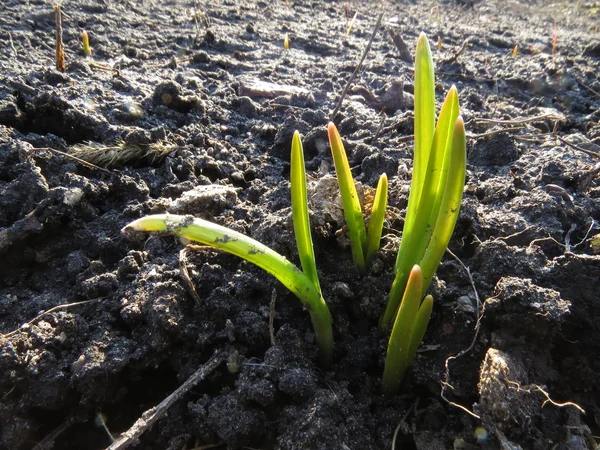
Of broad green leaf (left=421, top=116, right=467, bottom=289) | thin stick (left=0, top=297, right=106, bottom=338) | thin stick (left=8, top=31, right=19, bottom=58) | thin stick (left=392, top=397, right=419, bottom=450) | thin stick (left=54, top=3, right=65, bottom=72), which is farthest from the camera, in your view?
thin stick (left=8, top=31, right=19, bottom=58)

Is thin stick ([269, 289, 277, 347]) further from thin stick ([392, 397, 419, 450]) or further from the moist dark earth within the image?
thin stick ([392, 397, 419, 450])

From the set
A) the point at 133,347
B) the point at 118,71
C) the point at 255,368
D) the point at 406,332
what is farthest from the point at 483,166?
the point at 118,71

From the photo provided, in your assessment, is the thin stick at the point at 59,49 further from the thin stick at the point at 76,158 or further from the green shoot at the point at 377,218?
the green shoot at the point at 377,218

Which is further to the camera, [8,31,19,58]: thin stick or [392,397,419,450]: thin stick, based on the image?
[8,31,19,58]: thin stick

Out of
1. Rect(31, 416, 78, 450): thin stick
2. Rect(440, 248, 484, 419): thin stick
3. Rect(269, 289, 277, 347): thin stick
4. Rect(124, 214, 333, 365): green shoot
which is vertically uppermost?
Rect(124, 214, 333, 365): green shoot

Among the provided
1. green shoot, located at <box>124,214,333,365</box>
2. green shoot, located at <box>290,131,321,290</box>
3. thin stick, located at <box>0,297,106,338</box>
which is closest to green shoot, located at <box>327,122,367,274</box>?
green shoot, located at <box>290,131,321,290</box>

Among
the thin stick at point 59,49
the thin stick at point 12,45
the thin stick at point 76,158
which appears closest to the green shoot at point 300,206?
the thin stick at point 76,158

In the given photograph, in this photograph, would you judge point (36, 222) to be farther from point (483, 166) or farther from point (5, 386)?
point (483, 166)

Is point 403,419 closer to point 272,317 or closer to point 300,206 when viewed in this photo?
point 272,317
